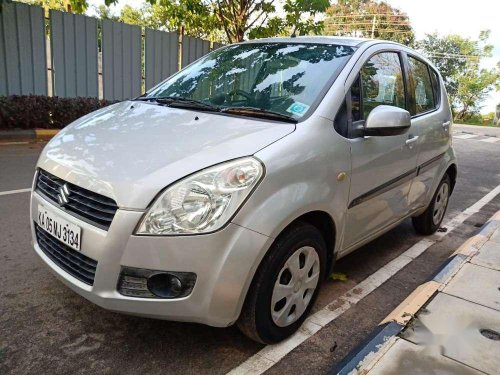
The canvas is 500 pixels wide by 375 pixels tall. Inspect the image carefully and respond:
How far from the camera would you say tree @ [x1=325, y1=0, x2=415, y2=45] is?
3862 cm

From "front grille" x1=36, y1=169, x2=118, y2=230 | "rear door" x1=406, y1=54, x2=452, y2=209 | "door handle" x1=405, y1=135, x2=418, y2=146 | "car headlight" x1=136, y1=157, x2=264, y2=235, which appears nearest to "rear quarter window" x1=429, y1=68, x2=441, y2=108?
"rear door" x1=406, y1=54, x2=452, y2=209

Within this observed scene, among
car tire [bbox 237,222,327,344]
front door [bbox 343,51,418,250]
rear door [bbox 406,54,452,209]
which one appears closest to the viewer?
car tire [bbox 237,222,327,344]

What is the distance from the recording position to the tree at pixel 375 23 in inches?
1521

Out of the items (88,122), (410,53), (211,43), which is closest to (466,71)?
(211,43)

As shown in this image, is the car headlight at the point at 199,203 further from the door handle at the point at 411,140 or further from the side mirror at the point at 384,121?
the door handle at the point at 411,140

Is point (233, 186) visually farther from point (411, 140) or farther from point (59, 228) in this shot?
point (411, 140)

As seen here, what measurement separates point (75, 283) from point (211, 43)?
1074 centimetres

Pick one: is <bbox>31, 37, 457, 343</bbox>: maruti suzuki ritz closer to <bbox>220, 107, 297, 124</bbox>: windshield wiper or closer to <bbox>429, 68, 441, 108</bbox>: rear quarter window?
<bbox>220, 107, 297, 124</bbox>: windshield wiper

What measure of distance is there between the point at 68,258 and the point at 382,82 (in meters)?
2.39

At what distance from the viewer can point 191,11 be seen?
10445mm

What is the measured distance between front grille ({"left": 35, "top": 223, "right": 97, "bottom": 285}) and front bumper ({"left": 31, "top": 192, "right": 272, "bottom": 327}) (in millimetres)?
43

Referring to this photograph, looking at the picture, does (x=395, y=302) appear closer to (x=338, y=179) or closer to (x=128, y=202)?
(x=338, y=179)

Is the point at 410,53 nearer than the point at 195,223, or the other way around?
the point at 195,223

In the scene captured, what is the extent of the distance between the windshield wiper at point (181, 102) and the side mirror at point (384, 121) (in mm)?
928
